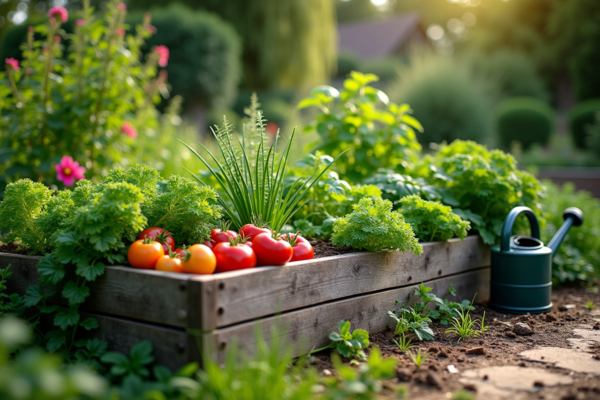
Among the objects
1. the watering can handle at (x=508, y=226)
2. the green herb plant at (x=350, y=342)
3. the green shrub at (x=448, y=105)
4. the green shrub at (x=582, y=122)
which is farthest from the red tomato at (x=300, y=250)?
the green shrub at (x=582, y=122)

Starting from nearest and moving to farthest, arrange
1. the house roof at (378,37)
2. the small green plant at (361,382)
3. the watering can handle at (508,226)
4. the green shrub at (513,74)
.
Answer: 1. the small green plant at (361,382)
2. the watering can handle at (508,226)
3. the green shrub at (513,74)
4. the house roof at (378,37)

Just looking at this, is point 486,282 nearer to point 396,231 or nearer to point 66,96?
point 396,231

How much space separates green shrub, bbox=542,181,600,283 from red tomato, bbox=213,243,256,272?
258 centimetres

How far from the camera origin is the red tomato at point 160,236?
84.7 inches

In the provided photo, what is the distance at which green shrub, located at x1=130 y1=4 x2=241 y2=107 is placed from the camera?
10.2 metres

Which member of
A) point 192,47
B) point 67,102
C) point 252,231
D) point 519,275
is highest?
point 192,47

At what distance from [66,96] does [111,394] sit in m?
2.90

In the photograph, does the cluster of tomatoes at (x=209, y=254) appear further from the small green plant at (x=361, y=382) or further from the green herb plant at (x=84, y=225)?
the small green plant at (x=361, y=382)

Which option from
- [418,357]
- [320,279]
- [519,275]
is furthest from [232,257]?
[519,275]

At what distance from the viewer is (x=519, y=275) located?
2.96 m

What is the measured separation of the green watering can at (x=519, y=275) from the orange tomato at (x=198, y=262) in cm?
186

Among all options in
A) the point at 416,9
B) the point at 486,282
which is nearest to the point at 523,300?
the point at 486,282

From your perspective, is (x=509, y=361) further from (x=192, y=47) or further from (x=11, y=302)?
(x=192, y=47)

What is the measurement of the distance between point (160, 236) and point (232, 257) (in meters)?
0.39
